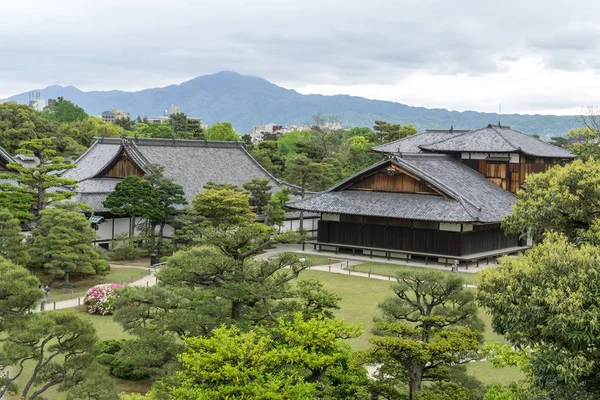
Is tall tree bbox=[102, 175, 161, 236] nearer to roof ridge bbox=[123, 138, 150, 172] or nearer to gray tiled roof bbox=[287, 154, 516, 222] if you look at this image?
roof ridge bbox=[123, 138, 150, 172]

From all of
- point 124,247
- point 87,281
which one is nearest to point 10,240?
point 87,281

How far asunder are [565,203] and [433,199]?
25.4 m

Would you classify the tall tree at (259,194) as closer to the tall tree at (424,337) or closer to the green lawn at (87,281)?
the green lawn at (87,281)

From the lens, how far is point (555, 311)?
10.1 meters

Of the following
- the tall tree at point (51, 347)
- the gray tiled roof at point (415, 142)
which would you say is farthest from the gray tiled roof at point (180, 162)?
the tall tree at point (51, 347)

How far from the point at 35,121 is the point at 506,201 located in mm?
40147

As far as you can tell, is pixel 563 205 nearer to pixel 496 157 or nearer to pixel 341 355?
pixel 341 355

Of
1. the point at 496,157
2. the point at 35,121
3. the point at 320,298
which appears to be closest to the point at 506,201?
the point at 496,157

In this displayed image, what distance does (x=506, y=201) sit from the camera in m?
41.1

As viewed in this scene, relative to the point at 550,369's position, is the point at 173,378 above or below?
below

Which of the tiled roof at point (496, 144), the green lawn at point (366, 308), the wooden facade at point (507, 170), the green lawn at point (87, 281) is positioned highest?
the tiled roof at point (496, 144)

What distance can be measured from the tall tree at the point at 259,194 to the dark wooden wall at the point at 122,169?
7063 millimetres

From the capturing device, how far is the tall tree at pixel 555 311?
9914mm

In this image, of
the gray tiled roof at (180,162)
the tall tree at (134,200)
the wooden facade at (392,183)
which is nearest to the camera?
the tall tree at (134,200)
